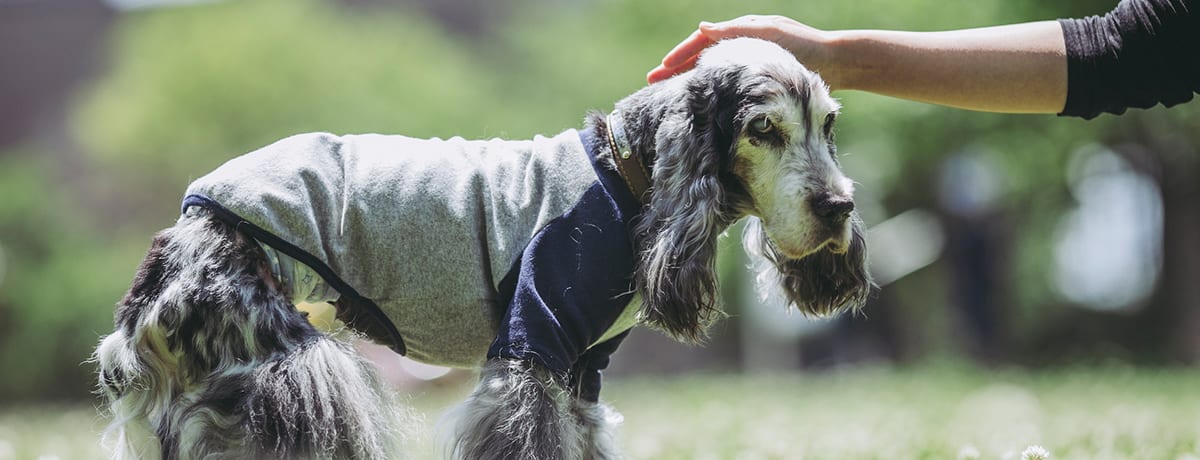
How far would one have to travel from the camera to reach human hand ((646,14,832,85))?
362 cm

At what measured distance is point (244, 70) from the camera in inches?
869

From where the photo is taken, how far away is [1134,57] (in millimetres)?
3678

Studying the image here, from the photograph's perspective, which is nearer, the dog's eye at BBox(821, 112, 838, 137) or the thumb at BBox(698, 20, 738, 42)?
the dog's eye at BBox(821, 112, 838, 137)

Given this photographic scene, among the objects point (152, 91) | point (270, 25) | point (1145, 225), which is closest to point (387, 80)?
point (270, 25)

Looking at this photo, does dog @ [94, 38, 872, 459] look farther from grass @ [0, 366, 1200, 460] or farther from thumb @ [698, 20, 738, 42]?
grass @ [0, 366, 1200, 460]

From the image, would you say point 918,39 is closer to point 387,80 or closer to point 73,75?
point 387,80

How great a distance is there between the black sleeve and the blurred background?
7624 mm

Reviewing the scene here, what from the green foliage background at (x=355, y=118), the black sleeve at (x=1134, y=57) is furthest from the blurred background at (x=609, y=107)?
the black sleeve at (x=1134, y=57)

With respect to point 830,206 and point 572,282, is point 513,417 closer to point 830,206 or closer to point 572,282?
point 572,282

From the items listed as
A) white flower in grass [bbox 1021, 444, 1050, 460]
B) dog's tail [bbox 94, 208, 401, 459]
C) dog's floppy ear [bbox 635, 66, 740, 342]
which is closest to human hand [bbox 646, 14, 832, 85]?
dog's floppy ear [bbox 635, 66, 740, 342]

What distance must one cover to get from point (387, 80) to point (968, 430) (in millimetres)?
18462

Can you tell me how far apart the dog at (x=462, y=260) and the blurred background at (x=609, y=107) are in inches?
343

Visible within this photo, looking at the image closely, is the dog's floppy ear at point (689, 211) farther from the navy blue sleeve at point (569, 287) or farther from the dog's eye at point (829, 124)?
the dog's eye at point (829, 124)

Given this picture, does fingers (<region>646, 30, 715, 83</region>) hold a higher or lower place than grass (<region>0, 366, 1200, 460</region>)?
higher
